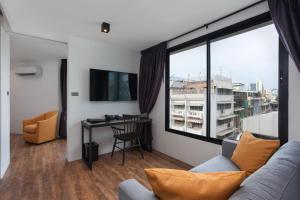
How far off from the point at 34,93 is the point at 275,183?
6.04 m

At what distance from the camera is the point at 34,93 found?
16.7 ft

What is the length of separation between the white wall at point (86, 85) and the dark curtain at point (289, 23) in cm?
283

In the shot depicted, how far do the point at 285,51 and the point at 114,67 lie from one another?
2917mm

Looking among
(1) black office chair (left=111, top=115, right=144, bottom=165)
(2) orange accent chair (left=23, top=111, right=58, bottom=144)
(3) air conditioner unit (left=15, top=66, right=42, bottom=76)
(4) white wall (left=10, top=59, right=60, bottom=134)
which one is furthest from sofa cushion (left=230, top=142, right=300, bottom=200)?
(3) air conditioner unit (left=15, top=66, right=42, bottom=76)

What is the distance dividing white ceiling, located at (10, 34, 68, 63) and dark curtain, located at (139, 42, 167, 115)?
1.81 metres

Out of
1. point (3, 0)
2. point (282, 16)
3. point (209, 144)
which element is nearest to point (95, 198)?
point (209, 144)

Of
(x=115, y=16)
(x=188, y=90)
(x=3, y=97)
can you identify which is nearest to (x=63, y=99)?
(x=3, y=97)

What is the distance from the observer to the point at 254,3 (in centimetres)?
197

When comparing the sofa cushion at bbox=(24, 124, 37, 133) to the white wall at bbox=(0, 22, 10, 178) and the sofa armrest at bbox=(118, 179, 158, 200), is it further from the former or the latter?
the sofa armrest at bbox=(118, 179, 158, 200)

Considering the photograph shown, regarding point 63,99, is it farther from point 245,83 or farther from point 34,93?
point 245,83

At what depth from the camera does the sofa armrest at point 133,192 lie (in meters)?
0.93

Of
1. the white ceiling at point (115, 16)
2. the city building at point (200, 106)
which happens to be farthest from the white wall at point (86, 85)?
the city building at point (200, 106)

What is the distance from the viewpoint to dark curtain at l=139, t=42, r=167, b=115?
3.33m

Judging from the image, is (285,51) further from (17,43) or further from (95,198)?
(17,43)
